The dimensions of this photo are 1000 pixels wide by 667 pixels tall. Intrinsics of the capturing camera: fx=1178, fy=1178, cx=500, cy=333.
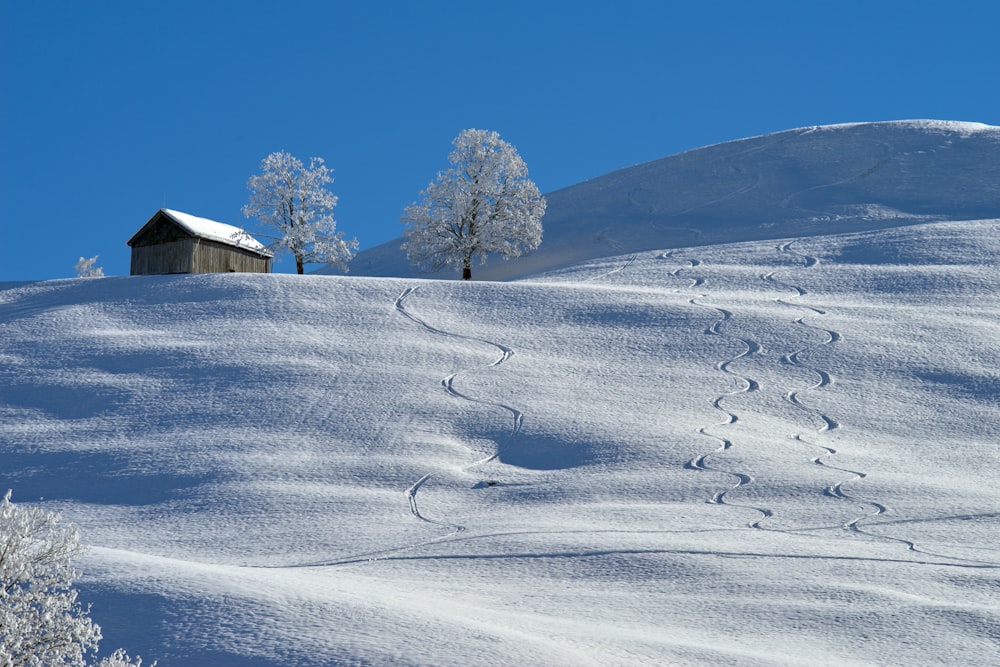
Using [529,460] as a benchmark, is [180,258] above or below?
above

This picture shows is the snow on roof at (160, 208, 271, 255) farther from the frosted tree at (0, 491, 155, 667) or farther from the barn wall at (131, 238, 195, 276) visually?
the frosted tree at (0, 491, 155, 667)

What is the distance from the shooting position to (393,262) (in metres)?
58.6

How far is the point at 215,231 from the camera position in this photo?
44531mm

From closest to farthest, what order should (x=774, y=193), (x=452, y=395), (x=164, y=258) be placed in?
(x=452, y=395) < (x=164, y=258) < (x=774, y=193)

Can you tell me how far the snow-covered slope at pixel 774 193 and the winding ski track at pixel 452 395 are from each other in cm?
1682

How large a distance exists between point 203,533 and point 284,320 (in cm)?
1250

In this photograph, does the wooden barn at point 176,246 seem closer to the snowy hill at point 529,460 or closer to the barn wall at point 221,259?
the barn wall at point 221,259

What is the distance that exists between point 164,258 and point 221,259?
211 centimetres

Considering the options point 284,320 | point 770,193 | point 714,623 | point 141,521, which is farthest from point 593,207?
point 714,623

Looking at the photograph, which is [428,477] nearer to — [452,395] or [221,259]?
[452,395]

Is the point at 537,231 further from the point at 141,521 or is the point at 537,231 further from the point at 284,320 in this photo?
the point at 141,521

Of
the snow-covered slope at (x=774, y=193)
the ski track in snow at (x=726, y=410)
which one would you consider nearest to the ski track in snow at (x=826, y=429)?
the ski track in snow at (x=726, y=410)

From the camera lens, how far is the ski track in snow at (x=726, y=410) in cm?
1816

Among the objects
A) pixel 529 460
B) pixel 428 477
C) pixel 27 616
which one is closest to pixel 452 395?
pixel 529 460
